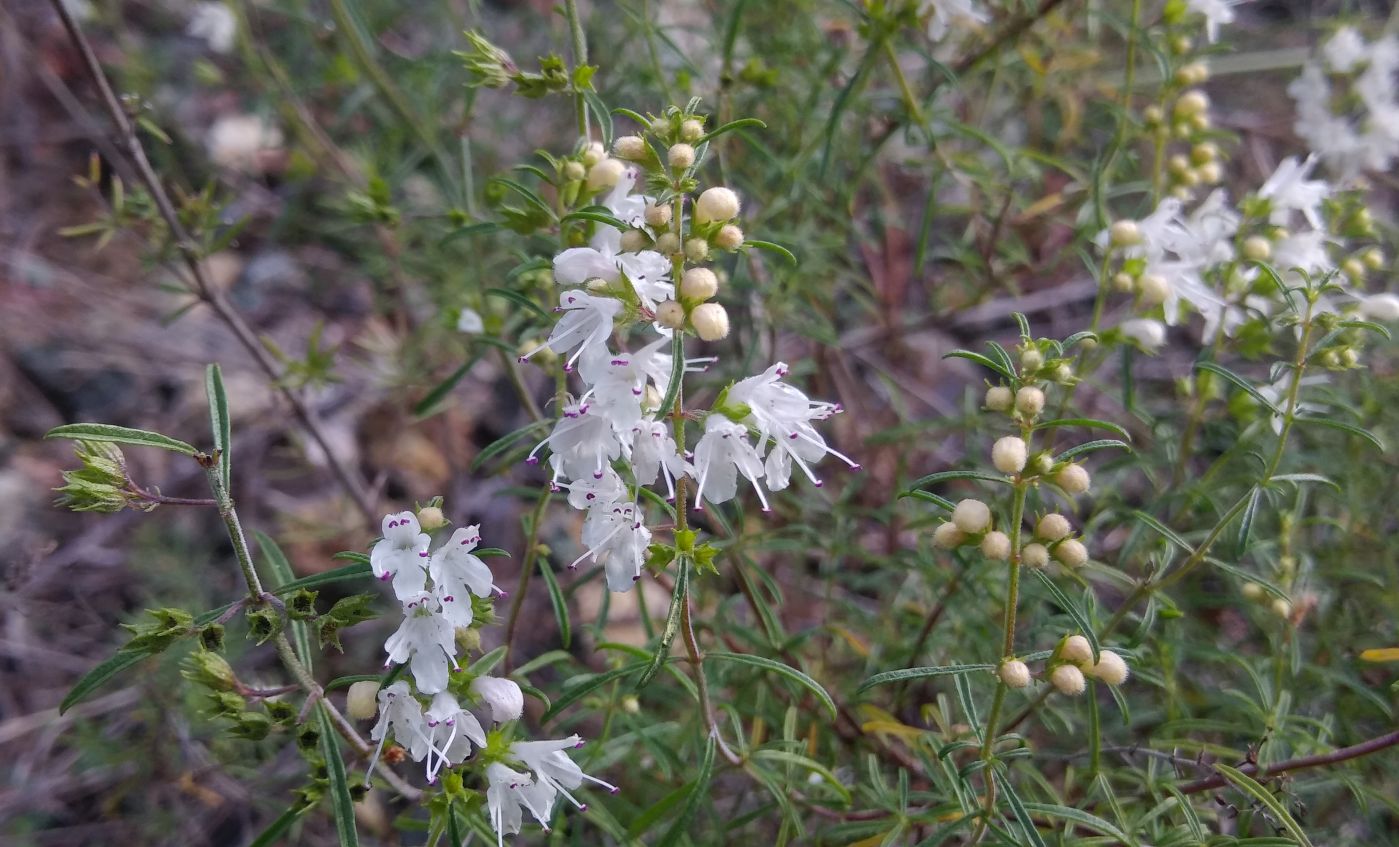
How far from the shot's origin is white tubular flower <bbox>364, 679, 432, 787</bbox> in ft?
6.35

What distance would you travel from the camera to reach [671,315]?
1771 mm

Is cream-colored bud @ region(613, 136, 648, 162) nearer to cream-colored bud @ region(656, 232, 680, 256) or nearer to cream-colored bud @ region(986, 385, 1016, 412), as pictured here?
cream-colored bud @ region(656, 232, 680, 256)

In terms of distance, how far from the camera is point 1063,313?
5387 mm

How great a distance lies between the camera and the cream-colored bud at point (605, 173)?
2.19 meters

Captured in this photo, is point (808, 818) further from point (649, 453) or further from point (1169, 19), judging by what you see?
point (1169, 19)

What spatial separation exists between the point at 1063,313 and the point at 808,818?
11.1 ft

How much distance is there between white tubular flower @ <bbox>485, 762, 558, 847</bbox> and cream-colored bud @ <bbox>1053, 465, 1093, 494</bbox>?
1.23 m

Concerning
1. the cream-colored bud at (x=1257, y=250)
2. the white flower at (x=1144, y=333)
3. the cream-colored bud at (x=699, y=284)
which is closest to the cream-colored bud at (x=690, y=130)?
the cream-colored bud at (x=699, y=284)

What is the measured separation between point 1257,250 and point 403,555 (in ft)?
7.85

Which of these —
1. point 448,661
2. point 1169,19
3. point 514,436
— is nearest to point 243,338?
→ point 514,436

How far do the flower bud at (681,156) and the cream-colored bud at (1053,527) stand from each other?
104 cm

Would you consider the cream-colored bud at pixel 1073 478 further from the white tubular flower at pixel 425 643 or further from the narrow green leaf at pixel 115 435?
the narrow green leaf at pixel 115 435

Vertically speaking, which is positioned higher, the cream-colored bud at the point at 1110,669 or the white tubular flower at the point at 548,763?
the cream-colored bud at the point at 1110,669

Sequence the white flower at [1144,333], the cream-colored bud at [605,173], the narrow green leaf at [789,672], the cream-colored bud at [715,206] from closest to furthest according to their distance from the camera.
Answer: the cream-colored bud at [715,206] < the narrow green leaf at [789,672] < the cream-colored bud at [605,173] < the white flower at [1144,333]
